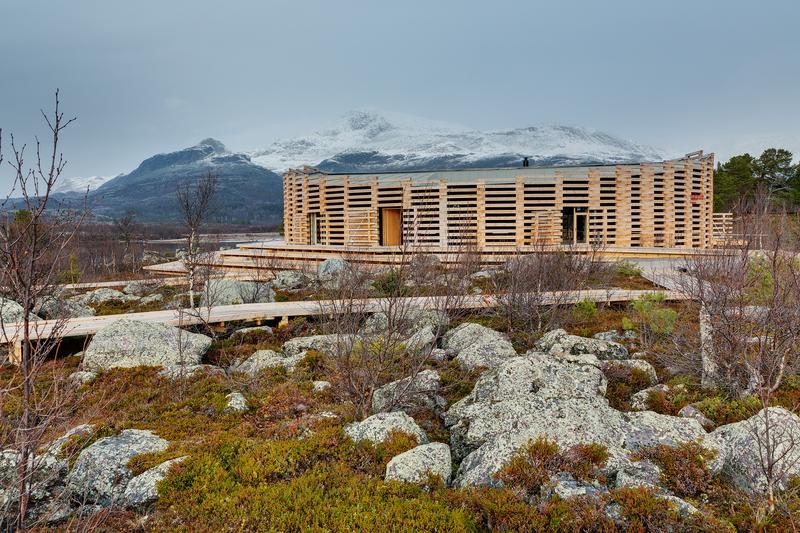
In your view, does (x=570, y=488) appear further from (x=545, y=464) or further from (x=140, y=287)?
(x=140, y=287)

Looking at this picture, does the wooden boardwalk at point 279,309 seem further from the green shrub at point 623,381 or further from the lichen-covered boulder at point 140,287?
the lichen-covered boulder at point 140,287

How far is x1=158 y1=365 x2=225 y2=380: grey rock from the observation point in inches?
402

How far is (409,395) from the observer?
26.8ft

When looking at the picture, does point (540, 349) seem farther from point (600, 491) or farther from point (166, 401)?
point (166, 401)

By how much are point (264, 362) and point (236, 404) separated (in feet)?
8.46

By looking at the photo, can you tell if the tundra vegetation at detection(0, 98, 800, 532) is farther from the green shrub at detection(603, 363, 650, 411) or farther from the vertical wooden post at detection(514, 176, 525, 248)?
the vertical wooden post at detection(514, 176, 525, 248)

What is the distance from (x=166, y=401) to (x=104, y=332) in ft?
12.8

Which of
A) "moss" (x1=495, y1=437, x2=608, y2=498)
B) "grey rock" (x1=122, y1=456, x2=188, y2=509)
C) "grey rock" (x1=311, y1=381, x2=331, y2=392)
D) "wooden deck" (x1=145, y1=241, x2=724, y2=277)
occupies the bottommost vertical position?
"grey rock" (x1=122, y1=456, x2=188, y2=509)

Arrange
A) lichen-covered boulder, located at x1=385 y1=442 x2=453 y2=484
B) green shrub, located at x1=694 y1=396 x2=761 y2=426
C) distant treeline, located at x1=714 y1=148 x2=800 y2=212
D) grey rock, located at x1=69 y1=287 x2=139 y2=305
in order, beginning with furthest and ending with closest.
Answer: distant treeline, located at x1=714 y1=148 x2=800 y2=212
grey rock, located at x1=69 y1=287 x2=139 y2=305
green shrub, located at x1=694 y1=396 x2=761 y2=426
lichen-covered boulder, located at x1=385 y1=442 x2=453 y2=484

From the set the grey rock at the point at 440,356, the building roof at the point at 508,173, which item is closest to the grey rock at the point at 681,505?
the grey rock at the point at 440,356

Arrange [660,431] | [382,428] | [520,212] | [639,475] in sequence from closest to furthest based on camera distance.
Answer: [639,475]
[660,431]
[382,428]
[520,212]

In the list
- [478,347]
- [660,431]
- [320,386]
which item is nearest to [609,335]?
[478,347]

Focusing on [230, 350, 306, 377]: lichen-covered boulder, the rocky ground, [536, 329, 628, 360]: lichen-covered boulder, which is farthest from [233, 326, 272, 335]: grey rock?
[536, 329, 628, 360]: lichen-covered boulder

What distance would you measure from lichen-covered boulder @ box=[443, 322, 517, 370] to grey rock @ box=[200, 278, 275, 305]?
9427 millimetres
